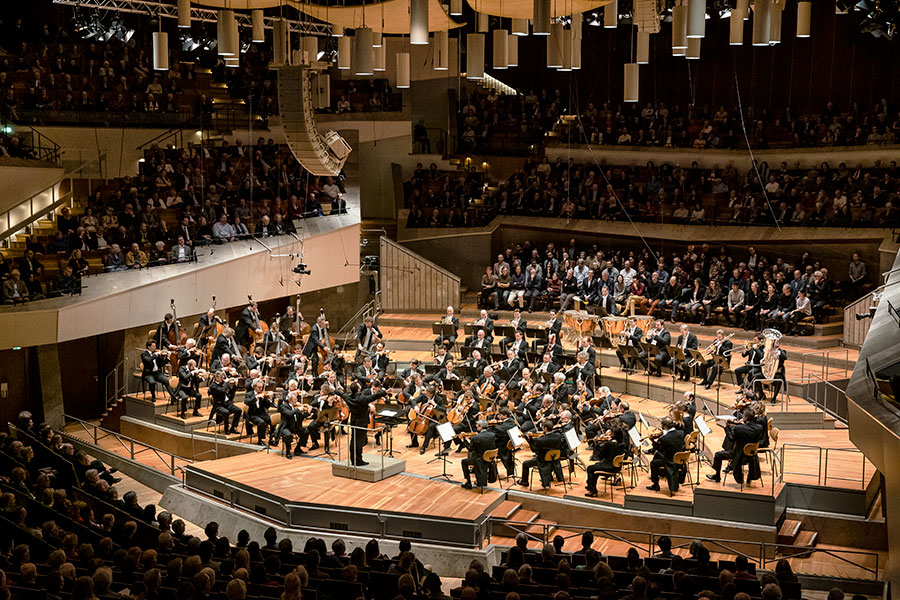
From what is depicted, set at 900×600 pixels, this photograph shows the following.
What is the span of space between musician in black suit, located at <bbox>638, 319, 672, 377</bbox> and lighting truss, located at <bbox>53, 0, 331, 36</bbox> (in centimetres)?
827

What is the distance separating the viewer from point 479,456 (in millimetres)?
13859

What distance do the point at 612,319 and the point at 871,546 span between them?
759cm

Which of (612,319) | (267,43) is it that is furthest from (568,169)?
(267,43)

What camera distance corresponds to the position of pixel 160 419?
17641 mm

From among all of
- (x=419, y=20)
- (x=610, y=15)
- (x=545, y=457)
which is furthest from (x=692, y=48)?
(x=545, y=457)

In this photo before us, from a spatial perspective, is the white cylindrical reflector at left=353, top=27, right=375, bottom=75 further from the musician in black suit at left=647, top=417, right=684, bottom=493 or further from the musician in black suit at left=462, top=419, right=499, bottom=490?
the musician in black suit at left=647, top=417, right=684, bottom=493

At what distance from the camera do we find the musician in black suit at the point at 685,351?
17.6m

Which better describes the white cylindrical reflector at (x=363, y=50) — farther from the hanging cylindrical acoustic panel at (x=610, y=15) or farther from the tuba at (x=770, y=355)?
the tuba at (x=770, y=355)

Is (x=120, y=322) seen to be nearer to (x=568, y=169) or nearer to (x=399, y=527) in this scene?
(x=399, y=527)

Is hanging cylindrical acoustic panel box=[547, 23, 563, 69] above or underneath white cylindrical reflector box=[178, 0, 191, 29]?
underneath

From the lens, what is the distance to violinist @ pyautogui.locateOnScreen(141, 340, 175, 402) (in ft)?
58.4

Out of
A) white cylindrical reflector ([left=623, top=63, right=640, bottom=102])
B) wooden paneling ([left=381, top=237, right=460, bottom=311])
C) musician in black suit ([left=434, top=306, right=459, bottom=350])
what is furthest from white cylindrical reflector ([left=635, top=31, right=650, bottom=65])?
wooden paneling ([left=381, top=237, right=460, bottom=311])

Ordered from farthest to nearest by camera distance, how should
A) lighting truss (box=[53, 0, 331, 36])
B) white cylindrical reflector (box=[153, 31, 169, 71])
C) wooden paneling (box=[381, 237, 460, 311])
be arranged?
wooden paneling (box=[381, 237, 460, 311])
lighting truss (box=[53, 0, 331, 36])
white cylindrical reflector (box=[153, 31, 169, 71])

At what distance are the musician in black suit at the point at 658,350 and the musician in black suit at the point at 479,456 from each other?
5212mm
